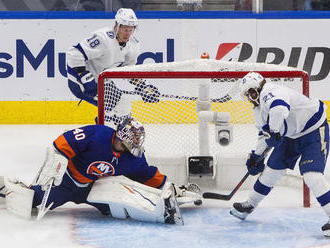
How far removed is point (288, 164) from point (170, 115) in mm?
→ 1378

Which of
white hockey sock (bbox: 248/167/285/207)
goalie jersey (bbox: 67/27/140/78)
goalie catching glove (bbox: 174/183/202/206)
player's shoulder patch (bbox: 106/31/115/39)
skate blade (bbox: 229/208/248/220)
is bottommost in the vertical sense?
skate blade (bbox: 229/208/248/220)

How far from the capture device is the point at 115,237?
3828 millimetres

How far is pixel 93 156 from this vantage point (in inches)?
159

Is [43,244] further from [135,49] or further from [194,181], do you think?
[135,49]

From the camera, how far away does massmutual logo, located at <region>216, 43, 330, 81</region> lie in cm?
674

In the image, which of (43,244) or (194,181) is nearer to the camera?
(43,244)

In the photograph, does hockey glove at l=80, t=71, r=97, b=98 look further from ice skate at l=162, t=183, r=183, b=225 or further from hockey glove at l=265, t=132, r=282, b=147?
hockey glove at l=265, t=132, r=282, b=147

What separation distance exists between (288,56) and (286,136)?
Answer: 283 centimetres

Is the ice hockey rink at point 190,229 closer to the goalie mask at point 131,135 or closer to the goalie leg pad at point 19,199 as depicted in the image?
the goalie leg pad at point 19,199

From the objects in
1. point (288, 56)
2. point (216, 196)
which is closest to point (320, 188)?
point (216, 196)

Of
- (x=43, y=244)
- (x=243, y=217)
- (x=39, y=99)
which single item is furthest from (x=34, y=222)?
(x=39, y=99)

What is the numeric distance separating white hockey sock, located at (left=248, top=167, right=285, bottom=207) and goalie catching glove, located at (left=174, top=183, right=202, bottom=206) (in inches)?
12.2

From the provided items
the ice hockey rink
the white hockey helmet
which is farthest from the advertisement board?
the ice hockey rink

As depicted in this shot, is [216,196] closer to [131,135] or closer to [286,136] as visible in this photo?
[286,136]
